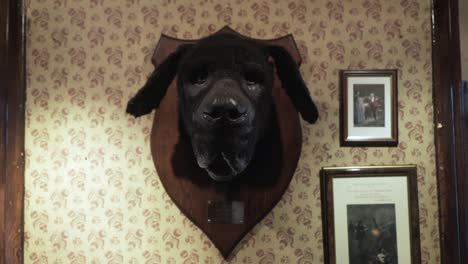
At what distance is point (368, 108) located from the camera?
1.66m

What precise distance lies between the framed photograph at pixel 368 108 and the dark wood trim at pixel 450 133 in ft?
0.57

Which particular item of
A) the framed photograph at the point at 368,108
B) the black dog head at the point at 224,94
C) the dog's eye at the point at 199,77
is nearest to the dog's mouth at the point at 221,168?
the black dog head at the point at 224,94

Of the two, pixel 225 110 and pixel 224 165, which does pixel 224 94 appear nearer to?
pixel 225 110

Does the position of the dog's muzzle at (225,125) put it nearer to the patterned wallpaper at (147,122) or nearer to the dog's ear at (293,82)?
the dog's ear at (293,82)

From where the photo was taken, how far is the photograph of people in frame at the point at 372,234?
5.28ft

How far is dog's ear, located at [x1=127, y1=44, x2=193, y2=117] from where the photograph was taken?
1459 millimetres

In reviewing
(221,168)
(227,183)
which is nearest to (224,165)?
(221,168)

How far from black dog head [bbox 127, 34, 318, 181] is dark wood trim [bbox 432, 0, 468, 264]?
1.89 ft

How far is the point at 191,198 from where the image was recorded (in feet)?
5.26

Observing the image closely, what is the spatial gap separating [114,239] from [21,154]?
0.47 metres

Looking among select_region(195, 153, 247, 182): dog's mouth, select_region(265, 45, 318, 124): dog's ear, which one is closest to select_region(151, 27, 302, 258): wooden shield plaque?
select_region(265, 45, 318, 124): dog's ear

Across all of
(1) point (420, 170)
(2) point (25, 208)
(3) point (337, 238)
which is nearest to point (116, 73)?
(2) point (25, 208)

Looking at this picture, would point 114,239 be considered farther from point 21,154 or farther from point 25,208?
point 21,154

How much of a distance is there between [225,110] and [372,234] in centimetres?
79
